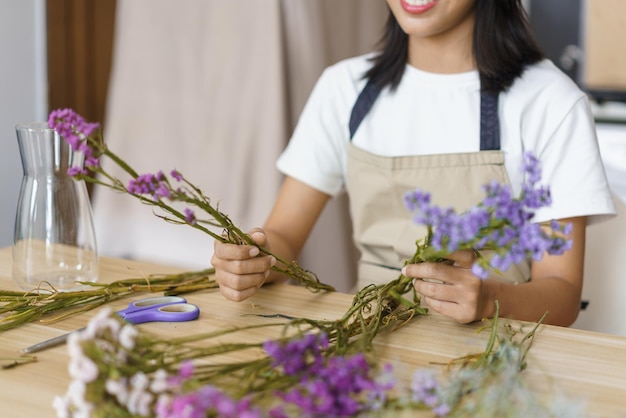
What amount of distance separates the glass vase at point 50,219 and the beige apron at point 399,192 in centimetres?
55

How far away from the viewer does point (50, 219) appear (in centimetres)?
117

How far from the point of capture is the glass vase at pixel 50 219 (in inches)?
45.3

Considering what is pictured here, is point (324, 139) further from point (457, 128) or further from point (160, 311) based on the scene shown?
point (160, 311)

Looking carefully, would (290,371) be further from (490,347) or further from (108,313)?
(490,347)

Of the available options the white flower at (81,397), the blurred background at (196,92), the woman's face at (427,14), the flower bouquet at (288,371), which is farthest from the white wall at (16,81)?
the white flower at (81,397)

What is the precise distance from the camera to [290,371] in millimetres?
704

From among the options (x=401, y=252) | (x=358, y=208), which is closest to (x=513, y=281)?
(x=401, y=252)

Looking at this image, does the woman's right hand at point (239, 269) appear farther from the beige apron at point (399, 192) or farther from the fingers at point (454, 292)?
the beige apron at point (399, 192)

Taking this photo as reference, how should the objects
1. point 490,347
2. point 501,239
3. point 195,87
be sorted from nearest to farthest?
point 501,239
point 490,347
point 195,87

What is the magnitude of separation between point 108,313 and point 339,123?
39.3 inches

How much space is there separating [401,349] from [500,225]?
30cm

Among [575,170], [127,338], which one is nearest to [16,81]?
[575,170]

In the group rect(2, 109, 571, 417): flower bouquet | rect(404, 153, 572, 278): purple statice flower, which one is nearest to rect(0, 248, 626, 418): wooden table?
rect(2, 109, 571, 417): flower bouquet

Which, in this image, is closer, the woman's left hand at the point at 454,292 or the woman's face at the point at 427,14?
the woman's left hand at the point at 454,292
